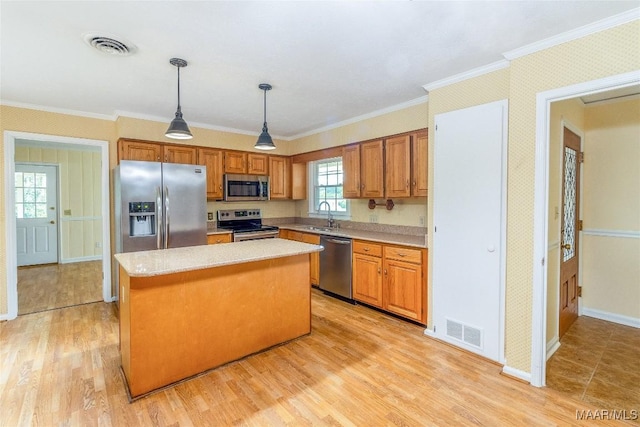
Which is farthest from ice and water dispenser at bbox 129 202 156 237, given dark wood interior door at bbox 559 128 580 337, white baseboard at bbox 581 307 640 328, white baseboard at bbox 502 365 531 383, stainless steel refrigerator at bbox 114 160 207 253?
white baseboard at bbox 581 307 640 328

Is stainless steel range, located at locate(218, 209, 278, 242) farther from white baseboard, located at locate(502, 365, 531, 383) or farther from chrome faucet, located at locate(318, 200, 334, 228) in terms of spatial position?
white baseboard, located at locate(502, 365, 531, 383)

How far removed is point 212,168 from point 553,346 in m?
4.60

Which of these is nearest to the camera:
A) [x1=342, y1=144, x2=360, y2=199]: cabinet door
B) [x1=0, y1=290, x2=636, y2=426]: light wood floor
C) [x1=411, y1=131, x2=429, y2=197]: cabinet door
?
[x1=0, y1=290, x2=636, y2=426]: light wood floor

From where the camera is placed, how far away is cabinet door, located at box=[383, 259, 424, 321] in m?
3.32

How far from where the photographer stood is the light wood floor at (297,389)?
1990 mm

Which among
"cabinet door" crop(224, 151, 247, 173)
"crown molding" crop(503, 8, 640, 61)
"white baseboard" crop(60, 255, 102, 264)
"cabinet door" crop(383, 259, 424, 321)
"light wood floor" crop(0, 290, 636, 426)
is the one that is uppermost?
"crown molding" crop(503, 8, 640, 61)

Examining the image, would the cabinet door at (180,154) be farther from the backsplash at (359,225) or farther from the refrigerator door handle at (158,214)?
the backsplash at (359,225)

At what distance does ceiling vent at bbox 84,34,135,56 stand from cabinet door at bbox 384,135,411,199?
2749 mm

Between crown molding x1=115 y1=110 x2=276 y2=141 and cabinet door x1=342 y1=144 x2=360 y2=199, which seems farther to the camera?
cabinet door x1=342 y1=144 x2=360 y2=199

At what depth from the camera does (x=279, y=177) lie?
18.0 feet

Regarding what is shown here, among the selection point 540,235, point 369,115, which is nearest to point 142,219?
point 369,115

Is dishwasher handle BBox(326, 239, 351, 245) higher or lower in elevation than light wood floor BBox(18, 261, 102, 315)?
higher

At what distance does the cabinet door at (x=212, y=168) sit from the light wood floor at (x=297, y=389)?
7.38 ft

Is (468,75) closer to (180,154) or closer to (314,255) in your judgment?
(314,255)
